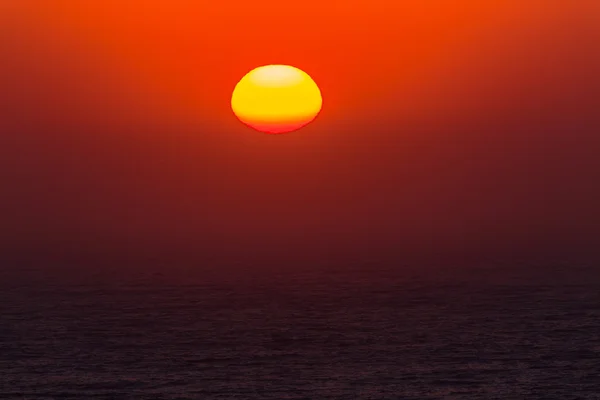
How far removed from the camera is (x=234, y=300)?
173 m

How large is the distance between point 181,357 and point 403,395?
1183 inches

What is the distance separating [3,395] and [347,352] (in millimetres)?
37750

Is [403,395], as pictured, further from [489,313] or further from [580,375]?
[489,313]

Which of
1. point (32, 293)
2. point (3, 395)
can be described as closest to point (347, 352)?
point (3, 395)

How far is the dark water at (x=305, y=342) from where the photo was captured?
89875 mm

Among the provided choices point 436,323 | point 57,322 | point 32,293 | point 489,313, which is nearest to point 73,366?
point 57,322

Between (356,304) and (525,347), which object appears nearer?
(525,347)

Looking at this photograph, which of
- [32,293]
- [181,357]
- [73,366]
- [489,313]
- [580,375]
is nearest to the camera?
[580,375]

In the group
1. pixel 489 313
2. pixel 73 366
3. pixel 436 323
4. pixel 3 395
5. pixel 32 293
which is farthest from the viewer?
pixel 32 293

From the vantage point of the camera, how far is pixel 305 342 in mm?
120125

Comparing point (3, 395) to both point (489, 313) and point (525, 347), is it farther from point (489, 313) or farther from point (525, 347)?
point (489, 313)

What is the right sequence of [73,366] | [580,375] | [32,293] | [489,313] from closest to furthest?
1. [580,375]
2. [73,366]
3. [489,313]
4. [32,293]

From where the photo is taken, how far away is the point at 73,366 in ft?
333

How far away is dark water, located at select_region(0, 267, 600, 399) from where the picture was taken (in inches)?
3538
